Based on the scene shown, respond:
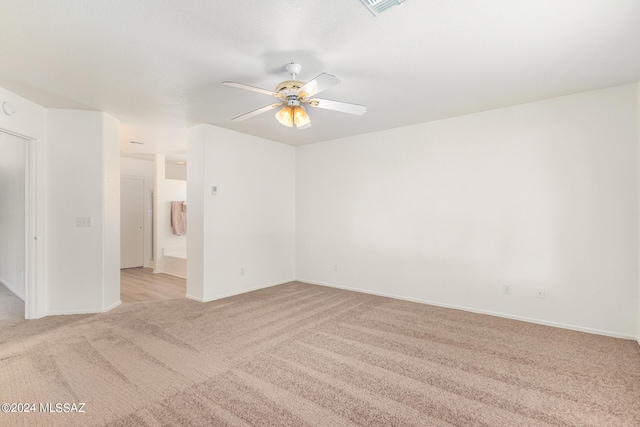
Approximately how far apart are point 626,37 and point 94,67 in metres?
4.00

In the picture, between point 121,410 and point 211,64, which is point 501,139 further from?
point 121,410

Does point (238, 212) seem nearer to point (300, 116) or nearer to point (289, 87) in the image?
point (300, 116)

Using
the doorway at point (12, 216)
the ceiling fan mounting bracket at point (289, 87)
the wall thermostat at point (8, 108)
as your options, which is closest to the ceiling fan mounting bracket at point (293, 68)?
the ceiling fan mounting bracket at point (289, 87)

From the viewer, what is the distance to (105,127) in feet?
12.2

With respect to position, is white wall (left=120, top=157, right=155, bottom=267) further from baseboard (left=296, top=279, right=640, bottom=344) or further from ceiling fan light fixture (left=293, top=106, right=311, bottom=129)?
ceiling fan light fixture (left=293, top=106, right=311, bottom=129)

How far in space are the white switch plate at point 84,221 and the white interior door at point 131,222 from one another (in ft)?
11.2

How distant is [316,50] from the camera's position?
2.25 meters

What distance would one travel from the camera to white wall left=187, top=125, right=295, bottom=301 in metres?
4.25

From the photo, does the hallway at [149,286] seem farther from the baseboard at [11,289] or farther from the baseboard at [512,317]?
the baseboard at [512,317]

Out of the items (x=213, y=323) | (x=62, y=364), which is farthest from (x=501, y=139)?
(x=62, y=364)

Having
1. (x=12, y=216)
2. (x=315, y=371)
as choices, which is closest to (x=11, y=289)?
(x=12, y=216)

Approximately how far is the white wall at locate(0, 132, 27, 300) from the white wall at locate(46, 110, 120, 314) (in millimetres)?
1100

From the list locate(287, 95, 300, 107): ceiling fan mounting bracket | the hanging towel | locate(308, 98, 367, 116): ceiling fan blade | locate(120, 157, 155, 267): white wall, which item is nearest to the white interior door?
locate(120, 157, 155, 267): white wall

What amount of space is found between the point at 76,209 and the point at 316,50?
3.44 m
